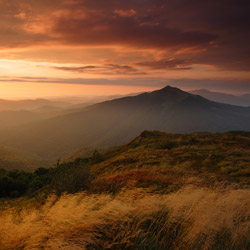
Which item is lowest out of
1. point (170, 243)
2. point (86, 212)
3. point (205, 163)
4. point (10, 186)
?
point (10, 186)

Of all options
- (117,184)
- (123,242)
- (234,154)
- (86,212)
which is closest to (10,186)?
(117,184)

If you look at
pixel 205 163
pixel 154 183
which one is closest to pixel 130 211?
pixel 154 183

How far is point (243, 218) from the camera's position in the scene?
4.74 meters

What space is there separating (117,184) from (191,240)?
4.84 metres

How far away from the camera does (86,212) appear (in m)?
4.59

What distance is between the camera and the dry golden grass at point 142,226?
3.80 m

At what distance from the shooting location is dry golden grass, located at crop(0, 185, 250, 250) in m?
3.80

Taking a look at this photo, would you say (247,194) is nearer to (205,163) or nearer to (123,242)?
(123,242)

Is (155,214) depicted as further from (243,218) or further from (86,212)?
(243,218)

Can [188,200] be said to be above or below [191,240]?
above

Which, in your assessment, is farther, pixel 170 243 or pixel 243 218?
pixel 243 218

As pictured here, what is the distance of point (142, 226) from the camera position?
441 cm

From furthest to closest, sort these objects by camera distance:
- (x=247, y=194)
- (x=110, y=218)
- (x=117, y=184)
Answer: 1. (x=117, y=184)
2. (x=247, y=194)
3. (x=110, y=218)

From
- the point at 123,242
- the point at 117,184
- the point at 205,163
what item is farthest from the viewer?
the point at 205,163
